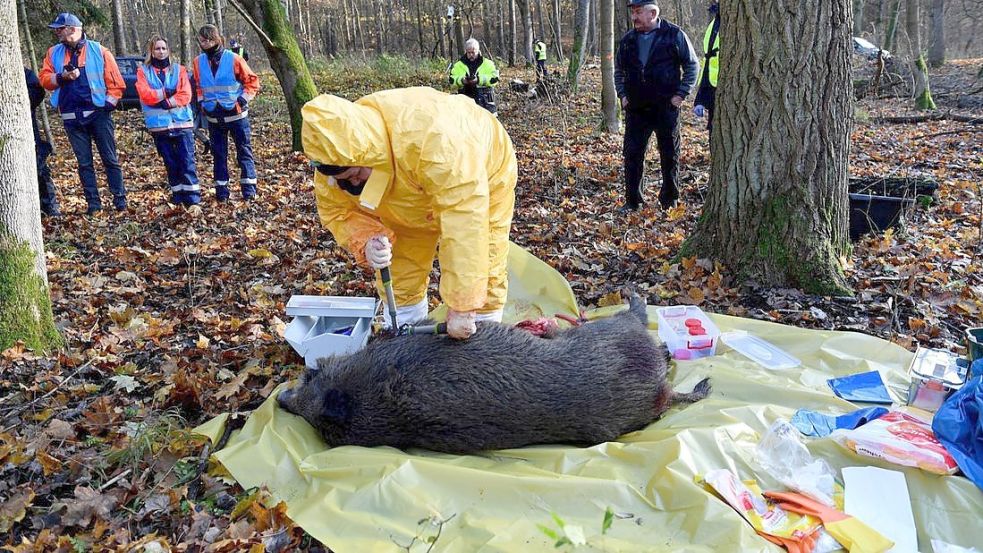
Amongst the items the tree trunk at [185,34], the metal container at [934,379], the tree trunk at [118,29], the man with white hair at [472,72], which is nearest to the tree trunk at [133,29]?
the tree trunk at [118,29]

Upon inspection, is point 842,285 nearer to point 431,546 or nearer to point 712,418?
point 712,418

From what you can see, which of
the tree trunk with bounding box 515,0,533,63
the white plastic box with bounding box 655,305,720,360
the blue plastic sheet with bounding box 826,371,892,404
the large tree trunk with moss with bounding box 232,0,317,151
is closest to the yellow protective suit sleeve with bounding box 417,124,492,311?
the white plastic box with bounding box 655,305,720,360

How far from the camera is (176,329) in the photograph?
493 centimetres

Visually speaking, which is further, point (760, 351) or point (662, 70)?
point (662, 70)

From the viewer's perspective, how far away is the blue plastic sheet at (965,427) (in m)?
2.86

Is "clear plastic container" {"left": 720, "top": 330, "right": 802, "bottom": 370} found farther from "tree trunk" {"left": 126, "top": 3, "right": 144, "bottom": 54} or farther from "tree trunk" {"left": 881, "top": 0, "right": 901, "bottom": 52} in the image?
"tree trunk" {"left": 126, "top": 3, "right": 144, "bottom": 54}

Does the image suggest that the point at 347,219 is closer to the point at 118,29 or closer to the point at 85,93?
the point at 85,93

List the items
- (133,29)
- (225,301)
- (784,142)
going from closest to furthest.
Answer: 1. (784,142)
2. (225,301)
3. (133,29)

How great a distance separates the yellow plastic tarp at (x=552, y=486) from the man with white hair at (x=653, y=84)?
4.01 m

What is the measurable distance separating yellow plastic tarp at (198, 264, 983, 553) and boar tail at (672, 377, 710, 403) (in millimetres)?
60

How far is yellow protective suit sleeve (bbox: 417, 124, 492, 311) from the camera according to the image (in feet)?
10.4

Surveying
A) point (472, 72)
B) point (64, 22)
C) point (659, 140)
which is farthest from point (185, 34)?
point (659, 140)

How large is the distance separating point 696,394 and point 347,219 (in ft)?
7.33

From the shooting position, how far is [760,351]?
417cm
